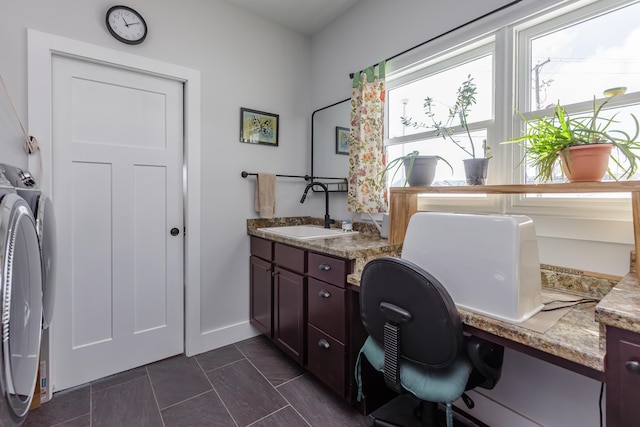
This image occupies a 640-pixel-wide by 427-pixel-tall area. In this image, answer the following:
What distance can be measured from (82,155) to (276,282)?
1.46m

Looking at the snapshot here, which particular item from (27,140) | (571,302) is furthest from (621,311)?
(27,140)

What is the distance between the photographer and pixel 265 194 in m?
2.46

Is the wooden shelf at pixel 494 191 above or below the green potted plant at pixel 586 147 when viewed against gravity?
below

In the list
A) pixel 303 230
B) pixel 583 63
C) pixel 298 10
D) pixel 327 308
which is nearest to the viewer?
pixel 583 63

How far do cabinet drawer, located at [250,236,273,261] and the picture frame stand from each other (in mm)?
957

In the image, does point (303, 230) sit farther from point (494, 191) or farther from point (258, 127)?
point (494, 191)

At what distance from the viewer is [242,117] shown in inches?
95.0

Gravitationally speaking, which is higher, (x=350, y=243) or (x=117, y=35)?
(x=117, y=35)

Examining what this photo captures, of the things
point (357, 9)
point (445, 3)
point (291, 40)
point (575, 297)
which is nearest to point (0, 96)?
point (291, 40)

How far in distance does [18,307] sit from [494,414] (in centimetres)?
206

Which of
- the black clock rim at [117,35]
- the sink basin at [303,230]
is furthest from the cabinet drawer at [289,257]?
the black clock rim at [117,35]

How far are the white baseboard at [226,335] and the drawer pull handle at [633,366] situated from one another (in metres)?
2.29

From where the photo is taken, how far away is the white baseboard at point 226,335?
2277 millimetres

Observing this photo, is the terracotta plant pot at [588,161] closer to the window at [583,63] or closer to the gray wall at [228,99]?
the window at [583,63]
